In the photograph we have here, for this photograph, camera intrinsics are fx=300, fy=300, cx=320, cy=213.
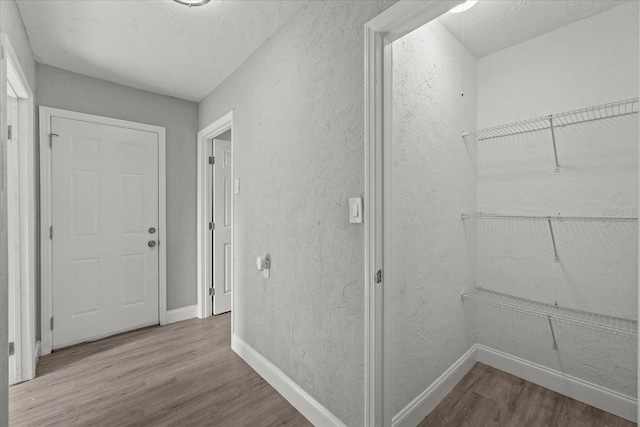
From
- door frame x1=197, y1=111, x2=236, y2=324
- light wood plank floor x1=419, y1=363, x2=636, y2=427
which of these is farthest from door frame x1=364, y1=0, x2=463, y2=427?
door frame x1=197, y1=111, x2=236, y2=324

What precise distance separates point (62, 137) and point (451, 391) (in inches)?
144

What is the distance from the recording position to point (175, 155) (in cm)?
320

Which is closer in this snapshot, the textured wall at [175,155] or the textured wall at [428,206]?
the textured wall at [428,206]

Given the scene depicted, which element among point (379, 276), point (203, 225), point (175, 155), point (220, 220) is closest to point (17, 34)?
point (175, 155)

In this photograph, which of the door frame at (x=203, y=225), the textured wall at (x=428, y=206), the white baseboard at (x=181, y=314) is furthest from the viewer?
the door frame at (x=203, y=225)

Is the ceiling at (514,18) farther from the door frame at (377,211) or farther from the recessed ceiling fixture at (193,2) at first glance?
the recessed ceiling fixture at (193,2)

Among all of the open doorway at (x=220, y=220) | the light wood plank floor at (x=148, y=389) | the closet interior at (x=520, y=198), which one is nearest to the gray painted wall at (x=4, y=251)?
the light wood plank floor at (x=148, y=389)

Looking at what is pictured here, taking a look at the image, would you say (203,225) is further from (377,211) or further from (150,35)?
(377,211)

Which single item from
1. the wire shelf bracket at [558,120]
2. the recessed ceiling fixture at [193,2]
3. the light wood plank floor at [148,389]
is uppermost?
the recessed ceiling fixture at [193,2]

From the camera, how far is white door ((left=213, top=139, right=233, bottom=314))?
3377mm

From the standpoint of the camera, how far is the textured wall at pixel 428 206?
5.32 feet

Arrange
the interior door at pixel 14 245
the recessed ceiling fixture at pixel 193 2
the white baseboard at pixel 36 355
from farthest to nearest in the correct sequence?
the white baseboard at pixel 36 355 < the interior door at pixel 14 245 < the recessed ceiling fixture at pixel 193 2

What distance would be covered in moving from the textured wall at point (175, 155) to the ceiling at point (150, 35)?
208mm

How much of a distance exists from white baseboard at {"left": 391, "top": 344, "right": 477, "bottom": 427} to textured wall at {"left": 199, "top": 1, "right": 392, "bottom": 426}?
1.04 ft
